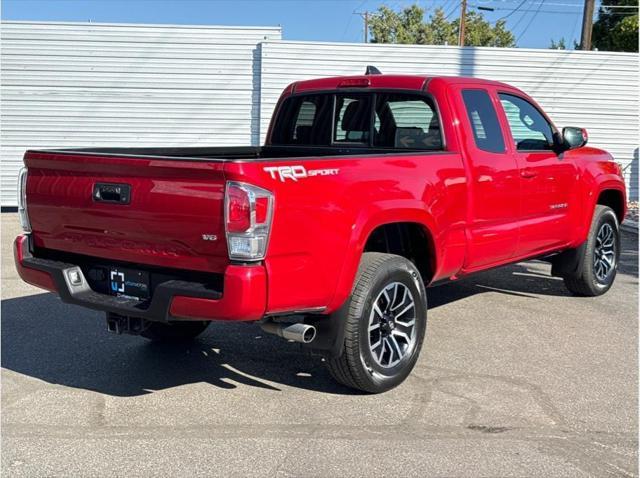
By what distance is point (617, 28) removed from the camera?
2512 cm

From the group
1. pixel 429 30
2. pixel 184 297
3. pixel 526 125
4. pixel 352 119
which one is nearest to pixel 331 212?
pixel 184 297

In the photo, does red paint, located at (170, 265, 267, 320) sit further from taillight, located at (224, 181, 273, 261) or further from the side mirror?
the side mirror

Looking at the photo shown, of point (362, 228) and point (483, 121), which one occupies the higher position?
point (483, 121)

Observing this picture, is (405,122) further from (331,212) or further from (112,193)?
(112,193)

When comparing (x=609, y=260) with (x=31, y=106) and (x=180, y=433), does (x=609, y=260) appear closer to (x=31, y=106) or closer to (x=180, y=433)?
(x=180, y=433)

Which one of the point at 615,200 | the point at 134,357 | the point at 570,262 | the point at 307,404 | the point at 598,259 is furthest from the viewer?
the point at 615,200

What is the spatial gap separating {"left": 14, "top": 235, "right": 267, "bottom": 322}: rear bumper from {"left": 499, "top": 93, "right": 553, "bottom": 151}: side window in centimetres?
320

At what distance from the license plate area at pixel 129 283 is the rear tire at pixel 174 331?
1220 millimetres

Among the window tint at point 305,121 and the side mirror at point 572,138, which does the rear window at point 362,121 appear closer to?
the window tint at point 305,121

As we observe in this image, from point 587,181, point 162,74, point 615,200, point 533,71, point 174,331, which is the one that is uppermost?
point 533,71

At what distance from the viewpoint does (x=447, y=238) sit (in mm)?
5141

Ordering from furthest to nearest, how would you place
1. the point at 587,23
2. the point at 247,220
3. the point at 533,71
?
1. the point at 587,23
2. the point at 533,71
3. the point at 247,220

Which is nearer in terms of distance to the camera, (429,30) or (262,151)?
(262,151)

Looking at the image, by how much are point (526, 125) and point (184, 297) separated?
152 inches
